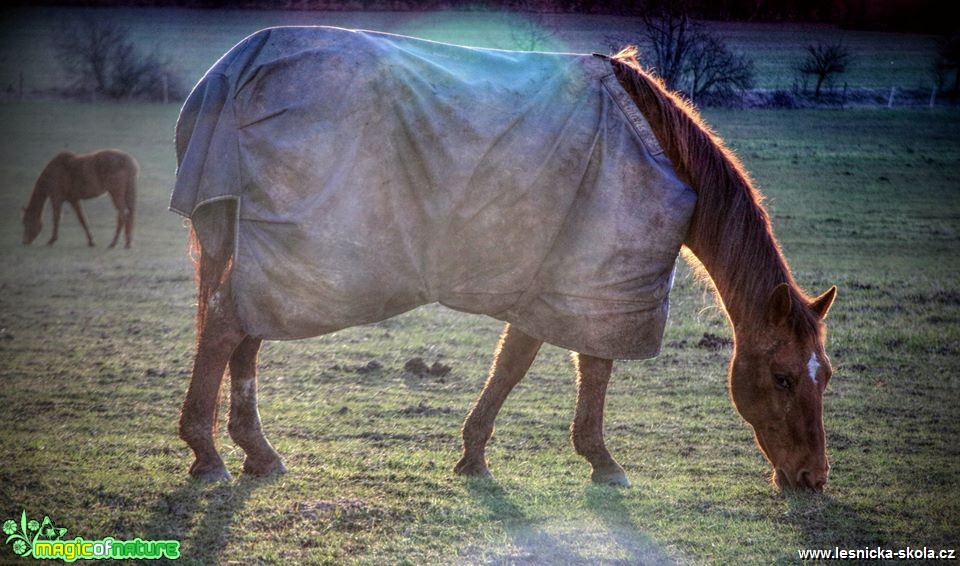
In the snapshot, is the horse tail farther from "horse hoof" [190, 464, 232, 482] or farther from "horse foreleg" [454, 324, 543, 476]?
"horse foreleg" [454, 324, 543, 476]

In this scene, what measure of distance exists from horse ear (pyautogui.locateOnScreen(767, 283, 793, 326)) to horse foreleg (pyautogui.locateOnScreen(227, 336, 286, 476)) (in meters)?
2.62

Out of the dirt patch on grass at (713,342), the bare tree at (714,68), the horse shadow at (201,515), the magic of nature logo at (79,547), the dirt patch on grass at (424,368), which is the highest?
the bare tree at (714,68)

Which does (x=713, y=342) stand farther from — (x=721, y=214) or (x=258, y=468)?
(x=258, y=468)

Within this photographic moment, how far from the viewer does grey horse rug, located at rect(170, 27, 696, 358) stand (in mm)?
4340

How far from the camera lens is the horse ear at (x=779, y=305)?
4172 mm

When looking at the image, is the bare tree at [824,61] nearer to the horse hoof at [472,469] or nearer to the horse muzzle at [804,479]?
the horse muzzle at [804,479]

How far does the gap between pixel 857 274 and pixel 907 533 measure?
6982mm

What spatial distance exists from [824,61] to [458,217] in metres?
7.50

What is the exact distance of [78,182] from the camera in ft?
54.8

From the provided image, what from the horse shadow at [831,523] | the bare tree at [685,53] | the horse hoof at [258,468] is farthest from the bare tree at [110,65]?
the horse shadow at [831,523]

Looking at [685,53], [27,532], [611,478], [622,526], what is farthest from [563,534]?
[685,53]

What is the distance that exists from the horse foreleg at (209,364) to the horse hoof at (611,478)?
201 cm

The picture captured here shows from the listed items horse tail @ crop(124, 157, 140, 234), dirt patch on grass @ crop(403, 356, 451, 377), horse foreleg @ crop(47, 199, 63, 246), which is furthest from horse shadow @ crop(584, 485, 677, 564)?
horse foreleg @ crop(47, 199, 63, 246)

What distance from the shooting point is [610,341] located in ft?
14.8
